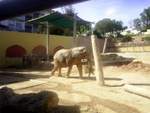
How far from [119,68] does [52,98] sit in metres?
7.60

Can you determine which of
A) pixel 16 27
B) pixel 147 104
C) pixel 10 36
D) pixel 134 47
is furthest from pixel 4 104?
pixel 16 27

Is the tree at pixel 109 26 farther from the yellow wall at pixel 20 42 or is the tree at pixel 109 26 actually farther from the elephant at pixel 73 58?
the elephant at pixel 73 58

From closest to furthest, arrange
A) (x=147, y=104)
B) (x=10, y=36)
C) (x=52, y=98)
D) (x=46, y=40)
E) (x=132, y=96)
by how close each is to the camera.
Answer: (x=52, y=98) → (x=147, y=104) → (x=132, y=96) → (x=10, y=36) → (x=46, y=40)

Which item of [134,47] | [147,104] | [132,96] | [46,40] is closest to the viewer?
[147,104]

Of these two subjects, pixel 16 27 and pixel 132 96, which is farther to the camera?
pixel 16 27

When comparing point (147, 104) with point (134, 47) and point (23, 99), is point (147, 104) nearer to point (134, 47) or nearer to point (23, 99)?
point (23, 99)

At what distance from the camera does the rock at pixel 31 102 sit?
3.43 m

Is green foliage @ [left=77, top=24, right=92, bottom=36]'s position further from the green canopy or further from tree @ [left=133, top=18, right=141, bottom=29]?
tree @ [left=133, top=18, right=141, bottom=29]

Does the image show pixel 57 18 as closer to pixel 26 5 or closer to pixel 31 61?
pixel 31 61

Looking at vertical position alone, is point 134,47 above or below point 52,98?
above

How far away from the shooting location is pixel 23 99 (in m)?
3.68

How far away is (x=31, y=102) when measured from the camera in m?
3.52

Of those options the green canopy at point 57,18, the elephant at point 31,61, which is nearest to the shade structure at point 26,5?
the green canopy at point 57,18

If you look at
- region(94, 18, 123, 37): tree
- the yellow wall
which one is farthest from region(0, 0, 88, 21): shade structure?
region(94, 18, 123, 37): tree
